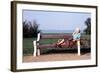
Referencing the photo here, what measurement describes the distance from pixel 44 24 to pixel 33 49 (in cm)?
25

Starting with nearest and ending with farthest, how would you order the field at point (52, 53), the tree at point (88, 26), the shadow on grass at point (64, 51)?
the field at point (52, 53), the shadow on grass at point (64, 51), the tree at point (88, 26)

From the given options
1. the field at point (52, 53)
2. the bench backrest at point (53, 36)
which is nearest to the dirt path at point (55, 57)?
the field at point (52, 53)

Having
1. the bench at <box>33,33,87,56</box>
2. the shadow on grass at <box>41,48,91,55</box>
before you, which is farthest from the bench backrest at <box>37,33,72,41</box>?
the shadow on grass at <box>41,48,91,55</box>

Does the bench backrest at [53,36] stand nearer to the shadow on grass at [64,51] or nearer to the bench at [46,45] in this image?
the bench at [46,45]

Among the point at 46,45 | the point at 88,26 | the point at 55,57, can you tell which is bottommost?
the point at 55,57

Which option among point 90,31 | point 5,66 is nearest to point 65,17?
point 90,31

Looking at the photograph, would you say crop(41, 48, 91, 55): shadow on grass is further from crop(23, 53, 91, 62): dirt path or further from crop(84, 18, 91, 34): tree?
crop(84, 18, 91, 34): tree

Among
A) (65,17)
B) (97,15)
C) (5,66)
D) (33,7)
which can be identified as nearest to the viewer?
Result: (5,66)

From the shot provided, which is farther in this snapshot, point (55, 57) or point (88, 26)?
point (88, 26)

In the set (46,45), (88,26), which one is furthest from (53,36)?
(88,26)

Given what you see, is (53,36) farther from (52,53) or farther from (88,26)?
(88,26)

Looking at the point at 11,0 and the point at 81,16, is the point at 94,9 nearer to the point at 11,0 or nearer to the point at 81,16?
the point at 81,16

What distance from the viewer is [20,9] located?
1.92 m

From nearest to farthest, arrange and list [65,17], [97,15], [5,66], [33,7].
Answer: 1. [5,66]
2. [33,7]
3. [65,17]
4. [97,15]
